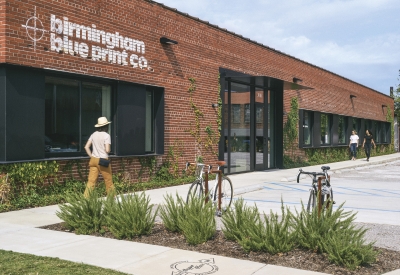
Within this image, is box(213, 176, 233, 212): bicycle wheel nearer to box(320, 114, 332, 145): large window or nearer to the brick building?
the brick building

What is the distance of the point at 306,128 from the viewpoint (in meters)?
26.8

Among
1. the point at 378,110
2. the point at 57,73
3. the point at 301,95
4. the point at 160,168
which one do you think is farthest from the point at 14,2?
the point at 378,110

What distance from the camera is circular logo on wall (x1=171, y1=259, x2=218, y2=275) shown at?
5691 millimetres

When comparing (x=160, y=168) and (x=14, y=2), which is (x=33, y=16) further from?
(x=160, y=168)

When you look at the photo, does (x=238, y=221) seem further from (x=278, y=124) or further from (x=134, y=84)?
(x=278, y=124)

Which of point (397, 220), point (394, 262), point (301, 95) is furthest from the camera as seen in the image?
point (301, 95)

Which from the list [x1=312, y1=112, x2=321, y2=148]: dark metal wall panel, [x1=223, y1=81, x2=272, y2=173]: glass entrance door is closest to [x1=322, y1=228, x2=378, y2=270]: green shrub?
[x1=223, y1=81, x2=272, y2=173]: glass entrance door

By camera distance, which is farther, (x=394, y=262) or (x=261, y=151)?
(x=261, y=151)

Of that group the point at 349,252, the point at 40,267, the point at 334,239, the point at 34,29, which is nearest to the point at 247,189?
the point at 34,29

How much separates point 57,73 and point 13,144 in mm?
2142

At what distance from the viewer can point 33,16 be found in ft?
36.3

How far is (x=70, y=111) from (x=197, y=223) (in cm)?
614

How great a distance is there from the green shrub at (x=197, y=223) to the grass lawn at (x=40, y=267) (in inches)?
67.9

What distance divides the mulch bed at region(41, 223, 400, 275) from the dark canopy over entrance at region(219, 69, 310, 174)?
35.8ft
